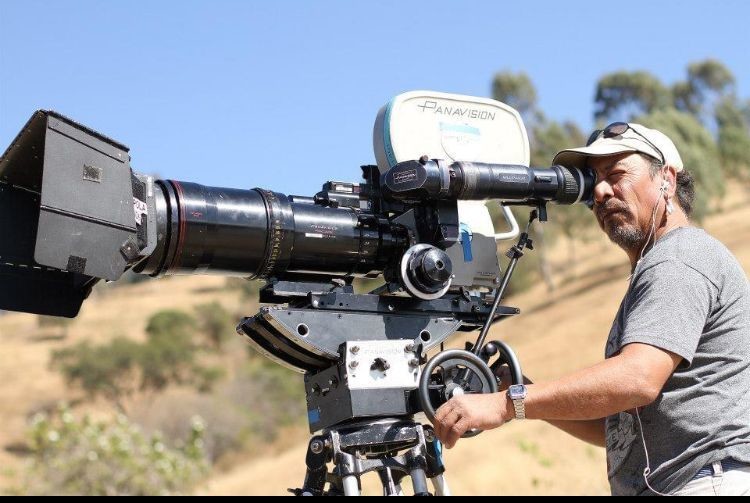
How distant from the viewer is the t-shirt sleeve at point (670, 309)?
3557mm

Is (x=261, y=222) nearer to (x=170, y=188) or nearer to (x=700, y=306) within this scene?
(x=170, y=188)

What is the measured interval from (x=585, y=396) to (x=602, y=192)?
3.46ft

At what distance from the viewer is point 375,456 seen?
159 inches

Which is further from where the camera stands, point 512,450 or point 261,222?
point 512,450

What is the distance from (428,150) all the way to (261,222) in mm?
963

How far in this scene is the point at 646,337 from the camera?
11.6 feet

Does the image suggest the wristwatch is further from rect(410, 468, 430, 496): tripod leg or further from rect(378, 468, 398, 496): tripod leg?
rect(378, 468, 398, 496): tripod leg

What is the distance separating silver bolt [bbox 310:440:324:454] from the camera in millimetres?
3881

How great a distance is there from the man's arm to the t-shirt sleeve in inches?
1.7

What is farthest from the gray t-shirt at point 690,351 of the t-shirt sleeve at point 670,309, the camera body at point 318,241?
the camera body at point 318,241

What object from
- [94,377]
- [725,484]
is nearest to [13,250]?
[725,484]

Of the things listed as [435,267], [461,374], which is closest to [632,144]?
[435,267]

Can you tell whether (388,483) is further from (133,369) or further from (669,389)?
(133,369)

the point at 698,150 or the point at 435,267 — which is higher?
the point at 698,150
